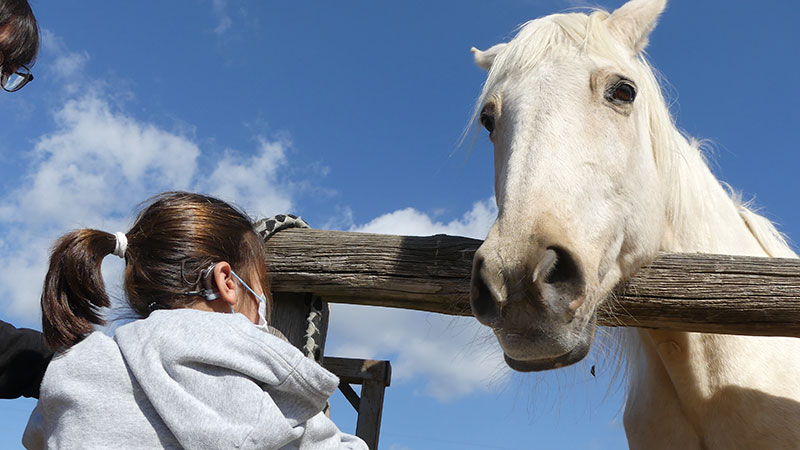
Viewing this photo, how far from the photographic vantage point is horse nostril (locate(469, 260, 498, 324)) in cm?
179

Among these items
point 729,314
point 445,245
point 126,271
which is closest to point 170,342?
point 126,271

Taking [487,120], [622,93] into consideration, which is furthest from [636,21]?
[487,120]

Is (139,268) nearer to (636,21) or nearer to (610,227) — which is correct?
(610,227)

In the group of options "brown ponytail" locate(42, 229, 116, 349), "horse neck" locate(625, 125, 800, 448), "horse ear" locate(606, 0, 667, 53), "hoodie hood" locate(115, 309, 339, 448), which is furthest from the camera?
"horse ear" locate(606, 0, 667, 53)

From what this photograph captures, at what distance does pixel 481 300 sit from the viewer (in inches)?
71.5

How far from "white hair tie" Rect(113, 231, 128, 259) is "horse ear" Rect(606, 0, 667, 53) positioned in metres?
2.20

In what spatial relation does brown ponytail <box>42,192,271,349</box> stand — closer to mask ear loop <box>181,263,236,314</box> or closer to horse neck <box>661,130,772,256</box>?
mask ear loop <box>181,263,236,314</box>

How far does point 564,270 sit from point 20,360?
1647 millimetres

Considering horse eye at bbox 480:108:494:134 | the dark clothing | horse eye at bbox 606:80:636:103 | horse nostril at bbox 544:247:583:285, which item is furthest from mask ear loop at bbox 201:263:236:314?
horse eye at bbox 606:80:636:103

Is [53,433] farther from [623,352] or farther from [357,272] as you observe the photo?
[623,352]

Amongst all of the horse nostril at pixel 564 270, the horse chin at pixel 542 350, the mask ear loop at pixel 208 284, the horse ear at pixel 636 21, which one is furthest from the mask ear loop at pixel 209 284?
the horse ear at pixel 636 21

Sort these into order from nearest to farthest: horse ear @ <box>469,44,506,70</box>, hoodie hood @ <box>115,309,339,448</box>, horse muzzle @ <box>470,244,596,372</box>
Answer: hoodie hood @ <box>115,309,339,448</box>, horse muzzle @ <box>470,244,596,372</box>, horse ear @ <box>469,44,506,70</box>

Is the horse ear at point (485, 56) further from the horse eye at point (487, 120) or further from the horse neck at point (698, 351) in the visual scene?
the horse neck at point (698, 351)

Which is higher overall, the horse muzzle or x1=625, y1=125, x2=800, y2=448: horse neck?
x1=625, y1=125, x2=800, y2=448: horse neck
